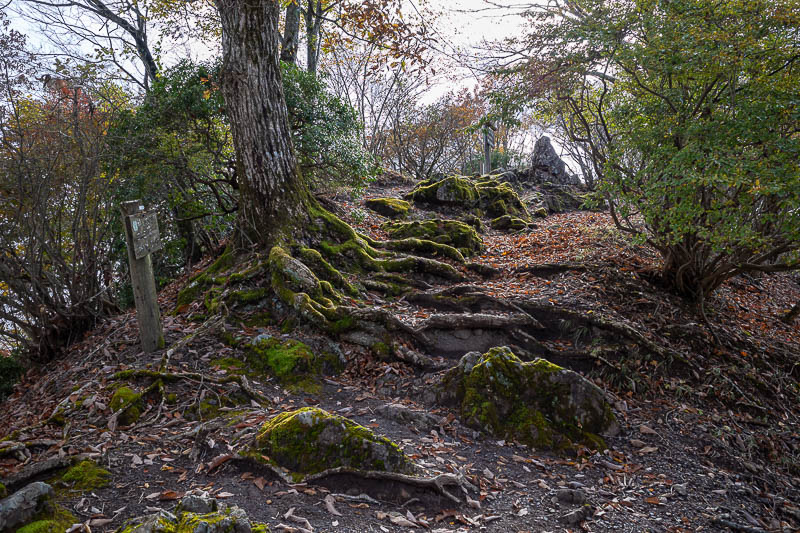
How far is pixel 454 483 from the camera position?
11.4 feet

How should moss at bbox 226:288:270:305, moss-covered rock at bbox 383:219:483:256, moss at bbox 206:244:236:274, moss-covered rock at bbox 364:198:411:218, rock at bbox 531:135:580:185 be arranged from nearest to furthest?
moss at bbox 226:288:270:305 → moss at bbox 206:244:236:274 → moss-covered rock at bbox 383:219:483:256 → moss-covered rock at bbox 364:198:411:218 → rock at bbox 531:135:580:185

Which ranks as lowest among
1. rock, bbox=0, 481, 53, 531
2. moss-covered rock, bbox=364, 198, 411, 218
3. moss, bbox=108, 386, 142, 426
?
moss, bbox=108, 386, 142, 426

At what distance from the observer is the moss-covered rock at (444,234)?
9523mm

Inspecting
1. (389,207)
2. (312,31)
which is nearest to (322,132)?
(389,207)

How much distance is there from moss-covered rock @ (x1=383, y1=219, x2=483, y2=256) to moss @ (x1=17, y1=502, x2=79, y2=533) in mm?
7600

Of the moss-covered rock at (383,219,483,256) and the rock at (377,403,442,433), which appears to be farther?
the moss-covered rock at (383,219,483,256)

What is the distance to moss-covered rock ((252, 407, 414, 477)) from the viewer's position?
11.0 ft

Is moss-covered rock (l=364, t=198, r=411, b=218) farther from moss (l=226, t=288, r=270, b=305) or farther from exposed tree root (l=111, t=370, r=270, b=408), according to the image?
exposed tree root (l=111, t=370, r=270, b=408)

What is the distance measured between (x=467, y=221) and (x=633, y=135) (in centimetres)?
621

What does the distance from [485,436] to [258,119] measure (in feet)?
17.6

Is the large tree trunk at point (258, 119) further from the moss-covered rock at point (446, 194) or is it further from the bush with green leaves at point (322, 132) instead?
the moss-covered rock at point (446, 194)

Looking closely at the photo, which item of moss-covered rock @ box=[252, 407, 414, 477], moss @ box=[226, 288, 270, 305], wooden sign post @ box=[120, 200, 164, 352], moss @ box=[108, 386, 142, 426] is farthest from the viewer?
moss @ box=[226, 288, 270, 305]

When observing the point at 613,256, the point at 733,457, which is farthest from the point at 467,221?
the point at 733,457

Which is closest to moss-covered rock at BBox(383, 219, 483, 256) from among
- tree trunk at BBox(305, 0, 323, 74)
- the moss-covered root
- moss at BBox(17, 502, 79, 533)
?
the moss-covered root
